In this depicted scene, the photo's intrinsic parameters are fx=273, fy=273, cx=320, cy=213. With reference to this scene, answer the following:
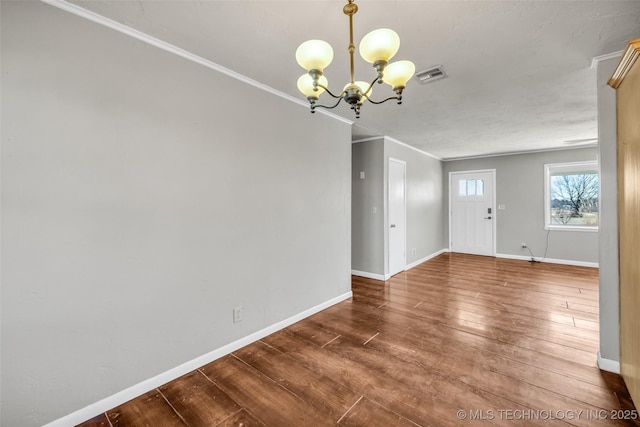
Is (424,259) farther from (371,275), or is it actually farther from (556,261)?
(556,261)

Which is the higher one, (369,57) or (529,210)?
(369,57)

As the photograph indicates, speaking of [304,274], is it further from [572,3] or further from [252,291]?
[572,3]

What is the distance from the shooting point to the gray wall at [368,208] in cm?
455

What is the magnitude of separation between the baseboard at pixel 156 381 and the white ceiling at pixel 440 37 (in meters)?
2.09

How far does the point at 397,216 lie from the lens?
4.96m

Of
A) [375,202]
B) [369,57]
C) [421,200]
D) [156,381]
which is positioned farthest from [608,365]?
[421,200]

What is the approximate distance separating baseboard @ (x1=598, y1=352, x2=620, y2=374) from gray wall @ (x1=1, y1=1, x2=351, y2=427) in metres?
2.68

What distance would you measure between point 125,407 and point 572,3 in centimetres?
357

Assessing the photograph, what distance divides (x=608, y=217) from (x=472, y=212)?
483 cm

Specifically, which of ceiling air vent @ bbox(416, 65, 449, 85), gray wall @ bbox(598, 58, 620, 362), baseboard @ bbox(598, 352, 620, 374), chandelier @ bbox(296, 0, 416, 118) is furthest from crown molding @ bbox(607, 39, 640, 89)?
baseboard @ bbox(598, 352, 620, 374)

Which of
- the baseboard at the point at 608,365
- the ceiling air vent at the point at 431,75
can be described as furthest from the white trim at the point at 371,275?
the ceiling air vent at the point at 431,75

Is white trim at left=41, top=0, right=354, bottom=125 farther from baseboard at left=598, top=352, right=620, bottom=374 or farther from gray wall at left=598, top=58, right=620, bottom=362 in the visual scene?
baseboard at left=598, top=352, right=620, bottom=374

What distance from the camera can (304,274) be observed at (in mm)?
3066

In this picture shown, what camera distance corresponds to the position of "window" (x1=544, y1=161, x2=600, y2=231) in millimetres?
5324
